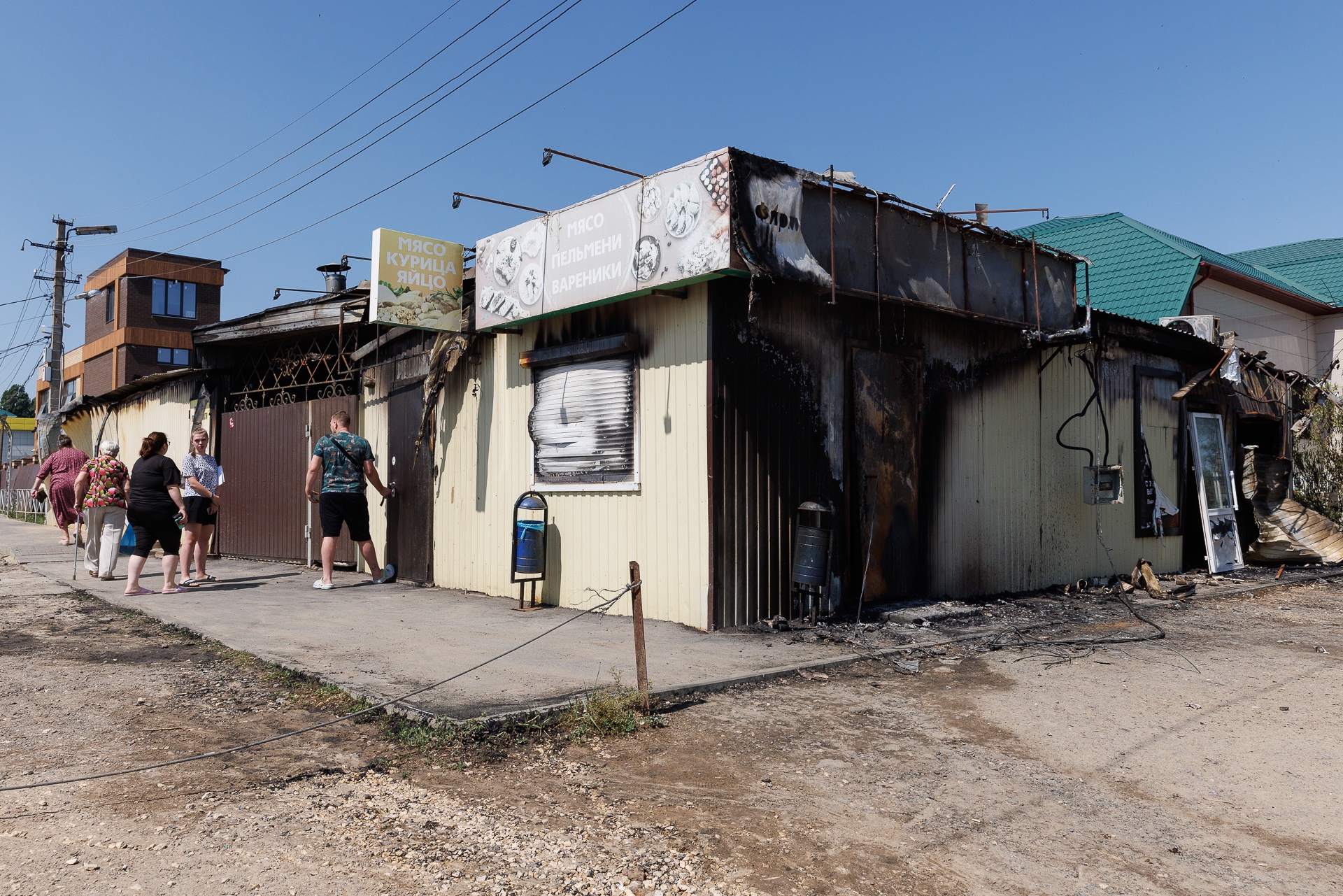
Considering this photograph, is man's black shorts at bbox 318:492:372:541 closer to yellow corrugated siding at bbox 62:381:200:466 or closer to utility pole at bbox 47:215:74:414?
yellow corrugated siding at bbox 62:381:200:466

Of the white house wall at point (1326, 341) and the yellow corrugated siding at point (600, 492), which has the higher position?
the white house wall at point (1326, 341)

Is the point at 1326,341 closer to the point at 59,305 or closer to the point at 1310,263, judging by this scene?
the point at 1310,263

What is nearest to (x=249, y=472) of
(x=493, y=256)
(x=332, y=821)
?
(x=493, y=256)

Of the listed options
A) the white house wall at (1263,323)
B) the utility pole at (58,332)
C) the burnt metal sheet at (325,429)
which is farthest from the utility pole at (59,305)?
the white house wall at (1263,323)

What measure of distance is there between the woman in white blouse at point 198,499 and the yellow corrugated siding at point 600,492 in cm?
248

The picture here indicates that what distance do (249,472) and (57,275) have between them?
2215 centimetres

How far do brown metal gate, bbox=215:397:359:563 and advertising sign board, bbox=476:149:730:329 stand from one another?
3.65m

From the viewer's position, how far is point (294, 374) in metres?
14.1

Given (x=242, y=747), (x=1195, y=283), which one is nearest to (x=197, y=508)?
(x=242, y=747)

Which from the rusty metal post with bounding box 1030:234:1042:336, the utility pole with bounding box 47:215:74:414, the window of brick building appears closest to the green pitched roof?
the rusty metal post with bounding box 1030:234:1042:336

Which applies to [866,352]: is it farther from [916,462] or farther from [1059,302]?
[1059,302]

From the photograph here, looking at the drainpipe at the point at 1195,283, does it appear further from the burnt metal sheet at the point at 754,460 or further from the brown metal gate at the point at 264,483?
the brown metal gate at the point at 264,483

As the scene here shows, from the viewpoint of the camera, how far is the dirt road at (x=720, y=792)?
10.3 ft

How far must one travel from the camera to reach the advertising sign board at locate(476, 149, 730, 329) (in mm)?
7160
